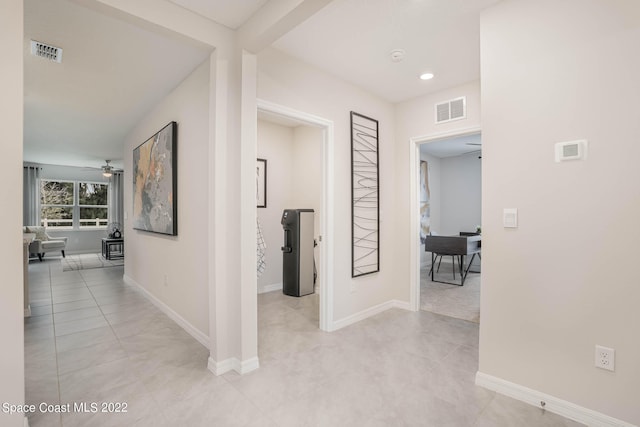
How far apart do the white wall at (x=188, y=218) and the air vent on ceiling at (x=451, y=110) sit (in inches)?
95.6

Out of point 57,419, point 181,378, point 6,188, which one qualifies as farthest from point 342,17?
point 57,419

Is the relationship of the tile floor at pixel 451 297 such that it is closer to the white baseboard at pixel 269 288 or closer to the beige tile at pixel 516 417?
the beige tile at pixel 516 417

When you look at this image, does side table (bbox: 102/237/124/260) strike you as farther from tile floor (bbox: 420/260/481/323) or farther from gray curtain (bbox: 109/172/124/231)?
tile floor (bbox: 420/260/481/323)

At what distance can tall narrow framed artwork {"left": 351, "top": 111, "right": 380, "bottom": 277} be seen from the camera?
334cm

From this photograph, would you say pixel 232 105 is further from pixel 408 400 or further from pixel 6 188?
pixel 408 400

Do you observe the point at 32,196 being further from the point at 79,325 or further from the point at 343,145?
the point at 343,145

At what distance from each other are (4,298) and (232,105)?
5.48 feet

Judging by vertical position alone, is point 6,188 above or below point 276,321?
above

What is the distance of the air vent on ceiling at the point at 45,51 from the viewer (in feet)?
7.95

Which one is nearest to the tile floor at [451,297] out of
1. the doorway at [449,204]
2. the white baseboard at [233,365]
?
the doorway at [449,204]

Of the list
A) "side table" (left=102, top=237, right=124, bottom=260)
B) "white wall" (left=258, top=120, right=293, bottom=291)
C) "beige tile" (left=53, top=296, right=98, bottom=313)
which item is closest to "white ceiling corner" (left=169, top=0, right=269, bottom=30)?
"white wall" (left=258, top=120, right=293, bottom=291)

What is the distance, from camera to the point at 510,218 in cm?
197

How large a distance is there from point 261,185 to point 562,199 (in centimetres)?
359

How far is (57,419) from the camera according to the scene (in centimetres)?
175
